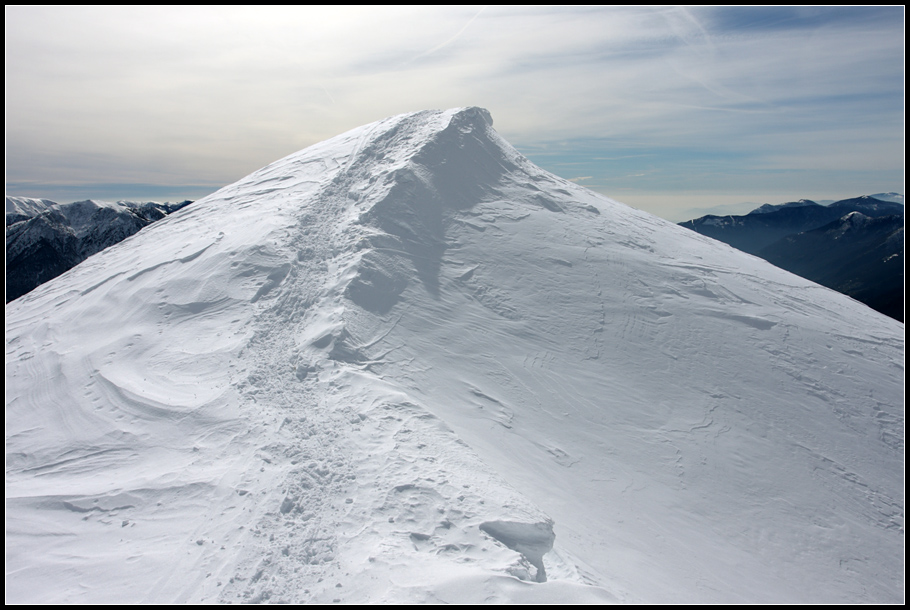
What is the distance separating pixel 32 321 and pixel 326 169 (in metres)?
11.1

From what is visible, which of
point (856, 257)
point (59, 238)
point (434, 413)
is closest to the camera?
point (434, 413)

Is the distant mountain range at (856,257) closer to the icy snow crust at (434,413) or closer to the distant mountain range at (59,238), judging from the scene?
the icy snow crust at (434,413)

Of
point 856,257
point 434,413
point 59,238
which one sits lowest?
point 434,413

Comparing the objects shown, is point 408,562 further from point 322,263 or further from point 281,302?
point 322,263

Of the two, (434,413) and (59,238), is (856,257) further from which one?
(59,238)

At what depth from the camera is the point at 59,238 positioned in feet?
290

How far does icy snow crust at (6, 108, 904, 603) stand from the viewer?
646cm

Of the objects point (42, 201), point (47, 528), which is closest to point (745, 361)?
point (47, 528)

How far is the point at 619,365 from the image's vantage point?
43.3 feet

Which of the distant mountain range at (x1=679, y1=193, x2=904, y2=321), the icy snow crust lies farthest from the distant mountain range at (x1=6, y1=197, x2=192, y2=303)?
the distant mountain range at (x1=679, y1=193, x2=904, y2=321)

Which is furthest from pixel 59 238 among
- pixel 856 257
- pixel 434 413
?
pixel 856 257

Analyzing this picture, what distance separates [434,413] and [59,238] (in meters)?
111

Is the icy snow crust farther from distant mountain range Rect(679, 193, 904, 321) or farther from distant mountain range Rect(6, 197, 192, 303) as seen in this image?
distant mountain range Rect(679, 193, 904, 321)

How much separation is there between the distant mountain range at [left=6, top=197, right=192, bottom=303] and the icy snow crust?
89671mm
